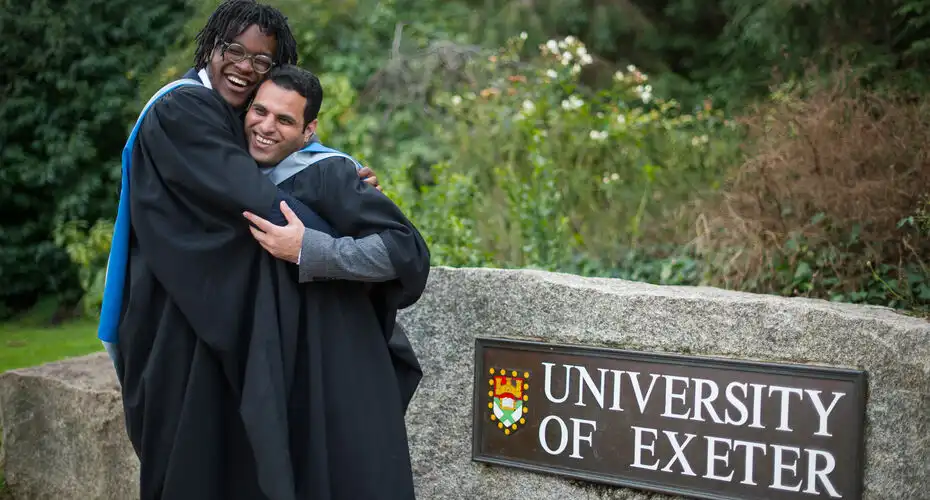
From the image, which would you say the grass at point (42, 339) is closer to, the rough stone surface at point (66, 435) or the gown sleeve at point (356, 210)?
the rough stone surface at point (66, 435)

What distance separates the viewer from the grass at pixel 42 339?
5.32 meters

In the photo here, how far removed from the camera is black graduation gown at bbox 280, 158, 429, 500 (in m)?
2.08

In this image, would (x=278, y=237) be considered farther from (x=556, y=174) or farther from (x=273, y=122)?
(x=556, y=174)

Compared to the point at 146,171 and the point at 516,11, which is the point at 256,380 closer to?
the point at 146,171

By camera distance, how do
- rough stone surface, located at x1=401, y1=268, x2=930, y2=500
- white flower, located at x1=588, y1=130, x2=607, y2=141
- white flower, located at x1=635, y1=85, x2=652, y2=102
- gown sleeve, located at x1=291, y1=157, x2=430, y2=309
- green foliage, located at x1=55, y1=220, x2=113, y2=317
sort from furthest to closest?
1. green foliage, located at x1=55, y1=220, x2=113, y2=317
2. white flower, located at x1=635, y1=85, x2=652, y2=102
3. white flower, located at x1=588, y1=130, x2=607, y2=141
4. rough stone surface, located at x1=401, y1=268, x2=930, y2=500
5. gown sleeve, located at x1=291, y1=157, x2=430, y2=309

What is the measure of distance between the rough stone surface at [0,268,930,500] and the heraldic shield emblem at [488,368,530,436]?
113mm

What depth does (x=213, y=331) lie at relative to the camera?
201 centimetres

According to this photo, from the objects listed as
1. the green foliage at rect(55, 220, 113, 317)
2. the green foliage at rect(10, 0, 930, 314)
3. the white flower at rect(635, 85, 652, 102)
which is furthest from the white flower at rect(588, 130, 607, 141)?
the green foliage at rect(55, 220, 113, 317)

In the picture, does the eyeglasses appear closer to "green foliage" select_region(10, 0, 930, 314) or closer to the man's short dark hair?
the man's short dark hair

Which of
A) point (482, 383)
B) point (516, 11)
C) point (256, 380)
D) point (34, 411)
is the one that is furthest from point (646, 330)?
point (516, 11)

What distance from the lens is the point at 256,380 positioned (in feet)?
6.51

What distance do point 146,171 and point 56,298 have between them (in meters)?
5.86

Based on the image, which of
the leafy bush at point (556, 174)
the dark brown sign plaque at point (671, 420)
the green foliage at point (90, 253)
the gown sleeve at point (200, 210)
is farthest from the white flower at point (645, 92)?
the green foliage at point (90, 253)

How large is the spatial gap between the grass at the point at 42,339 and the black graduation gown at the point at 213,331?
3.34m
